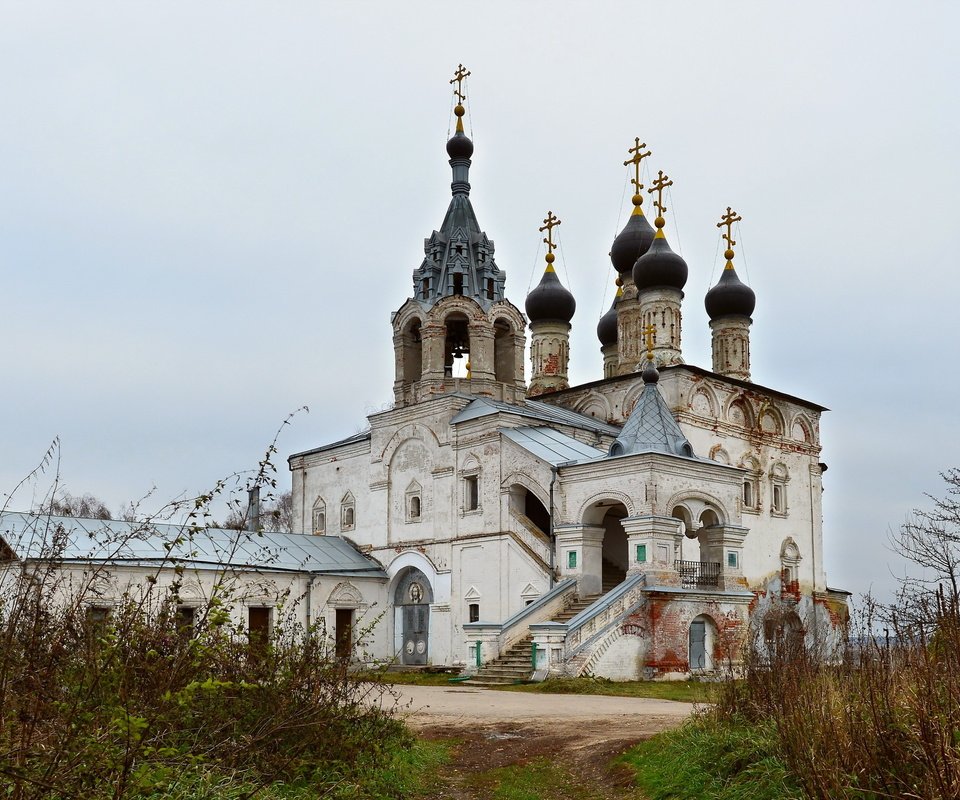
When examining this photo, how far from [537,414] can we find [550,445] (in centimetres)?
231

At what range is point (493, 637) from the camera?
16.8 metres

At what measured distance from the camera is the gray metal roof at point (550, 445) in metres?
19.1

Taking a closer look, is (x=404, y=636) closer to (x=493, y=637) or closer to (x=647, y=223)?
(x=493, y=637)

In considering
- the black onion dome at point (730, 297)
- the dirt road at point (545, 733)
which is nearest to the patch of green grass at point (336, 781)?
the dirt road at point (545, 733)

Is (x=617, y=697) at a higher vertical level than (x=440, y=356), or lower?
lower

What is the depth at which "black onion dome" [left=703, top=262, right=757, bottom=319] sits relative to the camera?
87.2ft

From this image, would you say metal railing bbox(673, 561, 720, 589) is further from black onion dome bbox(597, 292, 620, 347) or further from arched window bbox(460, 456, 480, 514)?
black onion dome bbox(597, 292, 620, 347)

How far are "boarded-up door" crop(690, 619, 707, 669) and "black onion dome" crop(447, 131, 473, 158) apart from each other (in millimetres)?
12313

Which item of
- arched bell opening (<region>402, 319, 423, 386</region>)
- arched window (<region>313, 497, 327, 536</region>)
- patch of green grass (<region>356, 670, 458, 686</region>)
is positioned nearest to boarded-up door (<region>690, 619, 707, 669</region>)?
patch of green grass (<region>356, 670, 458, 686</region>)

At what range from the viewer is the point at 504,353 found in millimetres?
23156

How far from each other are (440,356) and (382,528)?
12.8 feet

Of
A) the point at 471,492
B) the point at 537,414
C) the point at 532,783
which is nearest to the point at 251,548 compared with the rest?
the point at 471,492

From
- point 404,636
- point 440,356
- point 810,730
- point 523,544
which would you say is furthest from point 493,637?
point 810,730

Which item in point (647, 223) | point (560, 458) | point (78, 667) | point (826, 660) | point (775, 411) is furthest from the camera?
point (647, 223)
